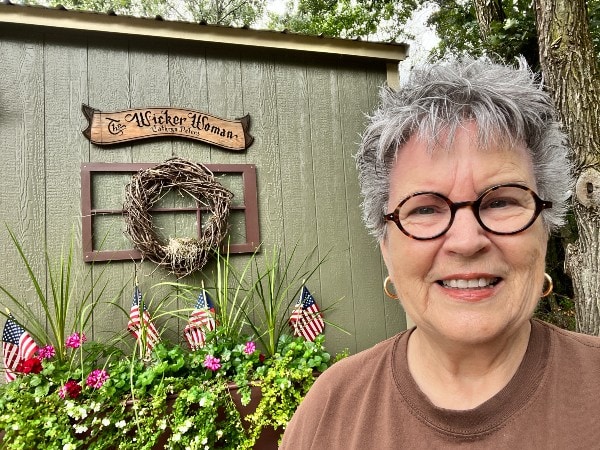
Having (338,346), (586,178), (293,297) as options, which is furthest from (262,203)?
(586,178)

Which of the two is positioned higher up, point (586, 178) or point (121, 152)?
point (121, 152)

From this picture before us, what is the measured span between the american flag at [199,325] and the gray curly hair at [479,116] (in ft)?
6.38

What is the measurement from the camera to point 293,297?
3004 mm

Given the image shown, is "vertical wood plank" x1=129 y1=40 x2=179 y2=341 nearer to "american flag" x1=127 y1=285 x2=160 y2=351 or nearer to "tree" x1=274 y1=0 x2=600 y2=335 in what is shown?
"american flag" x1=127 y1=285 x2=160 y2=351

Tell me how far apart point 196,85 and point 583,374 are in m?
2.85

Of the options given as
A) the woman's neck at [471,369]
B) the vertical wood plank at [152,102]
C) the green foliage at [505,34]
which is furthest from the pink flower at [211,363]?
the green foliage at [505,34]

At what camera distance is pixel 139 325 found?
2535mm

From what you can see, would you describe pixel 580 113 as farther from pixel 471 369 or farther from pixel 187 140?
pixel 187 140

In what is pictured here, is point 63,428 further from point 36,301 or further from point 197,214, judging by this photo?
point 197,214

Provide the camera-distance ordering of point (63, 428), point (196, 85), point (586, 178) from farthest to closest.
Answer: point (196, 85) < point (586, 178) < point (63, 428)

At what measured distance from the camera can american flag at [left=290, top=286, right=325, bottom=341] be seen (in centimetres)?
289

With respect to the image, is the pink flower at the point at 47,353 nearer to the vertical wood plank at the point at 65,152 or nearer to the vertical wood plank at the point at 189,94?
the vertical wood plank at the point at 65,152

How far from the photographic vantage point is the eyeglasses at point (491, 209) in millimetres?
777

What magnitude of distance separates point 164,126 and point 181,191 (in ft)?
1.52
